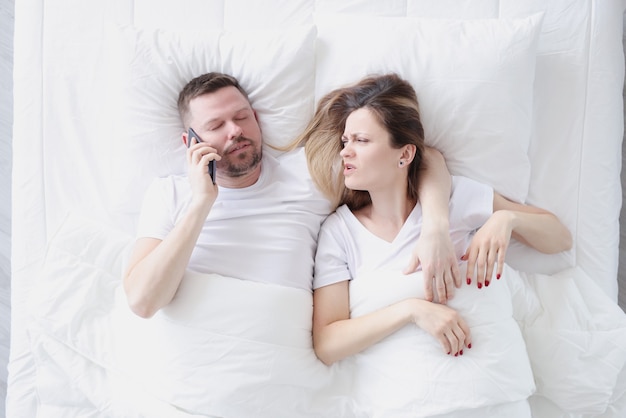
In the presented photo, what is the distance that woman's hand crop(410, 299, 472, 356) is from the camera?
1.37 m

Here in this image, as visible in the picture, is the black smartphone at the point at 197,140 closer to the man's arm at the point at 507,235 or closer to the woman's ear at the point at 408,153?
the woman's ear at the point at 408,153

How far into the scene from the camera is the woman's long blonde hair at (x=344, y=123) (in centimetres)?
149

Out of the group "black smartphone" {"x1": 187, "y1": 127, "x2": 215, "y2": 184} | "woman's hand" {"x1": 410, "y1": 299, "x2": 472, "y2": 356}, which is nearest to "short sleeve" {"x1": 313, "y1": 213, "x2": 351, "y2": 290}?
"woman's hand" {"x1": 410, "y1": 299, "x2": 472, "y2": 356}

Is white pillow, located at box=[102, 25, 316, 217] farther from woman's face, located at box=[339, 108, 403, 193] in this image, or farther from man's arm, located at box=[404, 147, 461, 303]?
Answer: man's arm, located at box=[404, 147, 461, 303]

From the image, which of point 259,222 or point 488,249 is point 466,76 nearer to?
point 488,249

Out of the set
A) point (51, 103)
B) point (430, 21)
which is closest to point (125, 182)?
point (51, 103)

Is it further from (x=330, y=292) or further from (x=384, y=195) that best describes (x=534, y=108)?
(x=330, y=292)

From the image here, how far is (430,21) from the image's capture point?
1.64 meters

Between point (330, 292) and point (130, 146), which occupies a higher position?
point (130, 146)

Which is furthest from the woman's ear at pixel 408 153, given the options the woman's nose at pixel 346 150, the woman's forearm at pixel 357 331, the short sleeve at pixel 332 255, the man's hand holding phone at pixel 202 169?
the man's hand holding phone at pixel 202 169

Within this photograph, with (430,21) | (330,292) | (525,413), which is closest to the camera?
(525,413)

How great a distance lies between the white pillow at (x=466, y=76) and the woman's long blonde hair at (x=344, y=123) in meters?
0.06

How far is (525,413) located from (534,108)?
803mm

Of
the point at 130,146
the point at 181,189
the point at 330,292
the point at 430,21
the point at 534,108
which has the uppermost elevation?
the point at 430,21
